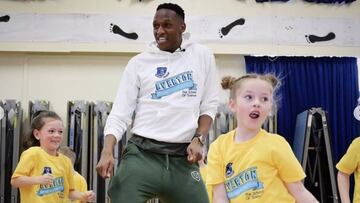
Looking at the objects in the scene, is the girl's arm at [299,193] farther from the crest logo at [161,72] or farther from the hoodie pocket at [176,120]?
the crest logo at [161,72]

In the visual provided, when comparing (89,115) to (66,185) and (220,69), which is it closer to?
(220,69)

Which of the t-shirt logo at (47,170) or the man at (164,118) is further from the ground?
the man at (164,118)

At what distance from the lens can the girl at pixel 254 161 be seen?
88.5 inches

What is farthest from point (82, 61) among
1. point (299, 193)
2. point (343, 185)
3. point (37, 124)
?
point (299, 193)

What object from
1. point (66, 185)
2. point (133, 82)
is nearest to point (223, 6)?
point (66, 185)

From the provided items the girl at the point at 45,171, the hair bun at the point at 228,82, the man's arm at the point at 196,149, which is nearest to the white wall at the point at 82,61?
the girl at the point at 45,171

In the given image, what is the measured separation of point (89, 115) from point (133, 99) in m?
4.14

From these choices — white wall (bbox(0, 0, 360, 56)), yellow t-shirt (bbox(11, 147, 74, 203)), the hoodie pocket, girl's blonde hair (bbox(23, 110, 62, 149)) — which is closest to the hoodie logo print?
the hoodie pocket

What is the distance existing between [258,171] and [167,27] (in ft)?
2.77

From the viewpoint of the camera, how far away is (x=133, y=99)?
8.17 ft

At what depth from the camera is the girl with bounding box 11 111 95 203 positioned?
3678 mm

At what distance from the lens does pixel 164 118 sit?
237 centimetres

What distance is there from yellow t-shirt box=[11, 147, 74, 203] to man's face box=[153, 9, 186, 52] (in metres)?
1.77

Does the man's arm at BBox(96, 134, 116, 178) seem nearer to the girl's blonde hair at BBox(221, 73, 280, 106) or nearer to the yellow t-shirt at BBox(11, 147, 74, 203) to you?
the girl's blonde hair at BBox(221, 73, 280, 106)
